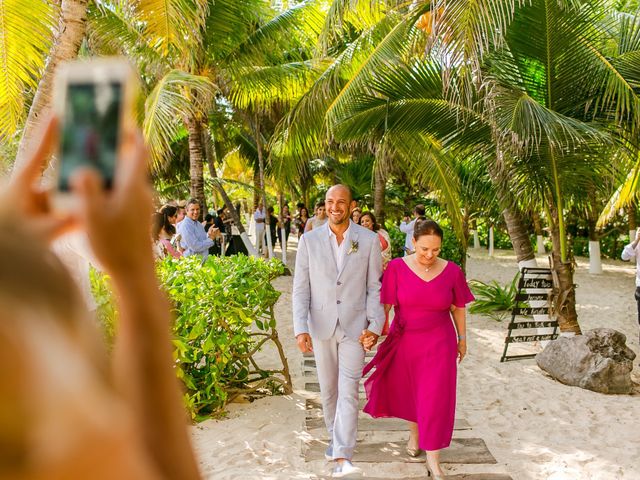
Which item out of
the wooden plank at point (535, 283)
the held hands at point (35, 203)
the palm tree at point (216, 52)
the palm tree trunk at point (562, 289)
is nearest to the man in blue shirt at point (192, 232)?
the palm tree at point (216, 52)

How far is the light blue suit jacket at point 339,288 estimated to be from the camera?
191 inches

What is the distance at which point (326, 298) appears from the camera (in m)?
4.90

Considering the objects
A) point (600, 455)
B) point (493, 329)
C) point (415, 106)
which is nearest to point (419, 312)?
point (600, 455)

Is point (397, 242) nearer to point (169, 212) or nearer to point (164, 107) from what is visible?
point (164, 107)

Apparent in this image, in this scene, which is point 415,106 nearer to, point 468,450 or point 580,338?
point 580,338

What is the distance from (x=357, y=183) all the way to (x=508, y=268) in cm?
747

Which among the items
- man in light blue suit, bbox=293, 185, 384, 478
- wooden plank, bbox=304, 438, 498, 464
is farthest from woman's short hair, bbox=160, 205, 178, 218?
wooden plank, bbox=304, 438, 498, 464

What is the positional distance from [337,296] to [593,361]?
3953mm

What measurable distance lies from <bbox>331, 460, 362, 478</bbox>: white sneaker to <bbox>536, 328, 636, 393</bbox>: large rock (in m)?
3.79

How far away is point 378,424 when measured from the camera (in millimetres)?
5879

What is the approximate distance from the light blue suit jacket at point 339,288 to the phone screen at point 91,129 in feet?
13.9

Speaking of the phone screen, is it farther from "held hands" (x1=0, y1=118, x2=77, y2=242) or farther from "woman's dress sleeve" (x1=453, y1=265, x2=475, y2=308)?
"woman's dress sleeve" (x1=453, y1=265, x2=475, y2=308)

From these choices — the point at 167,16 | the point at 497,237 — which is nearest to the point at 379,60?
the point at 167,16

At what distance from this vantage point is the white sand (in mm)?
4902
